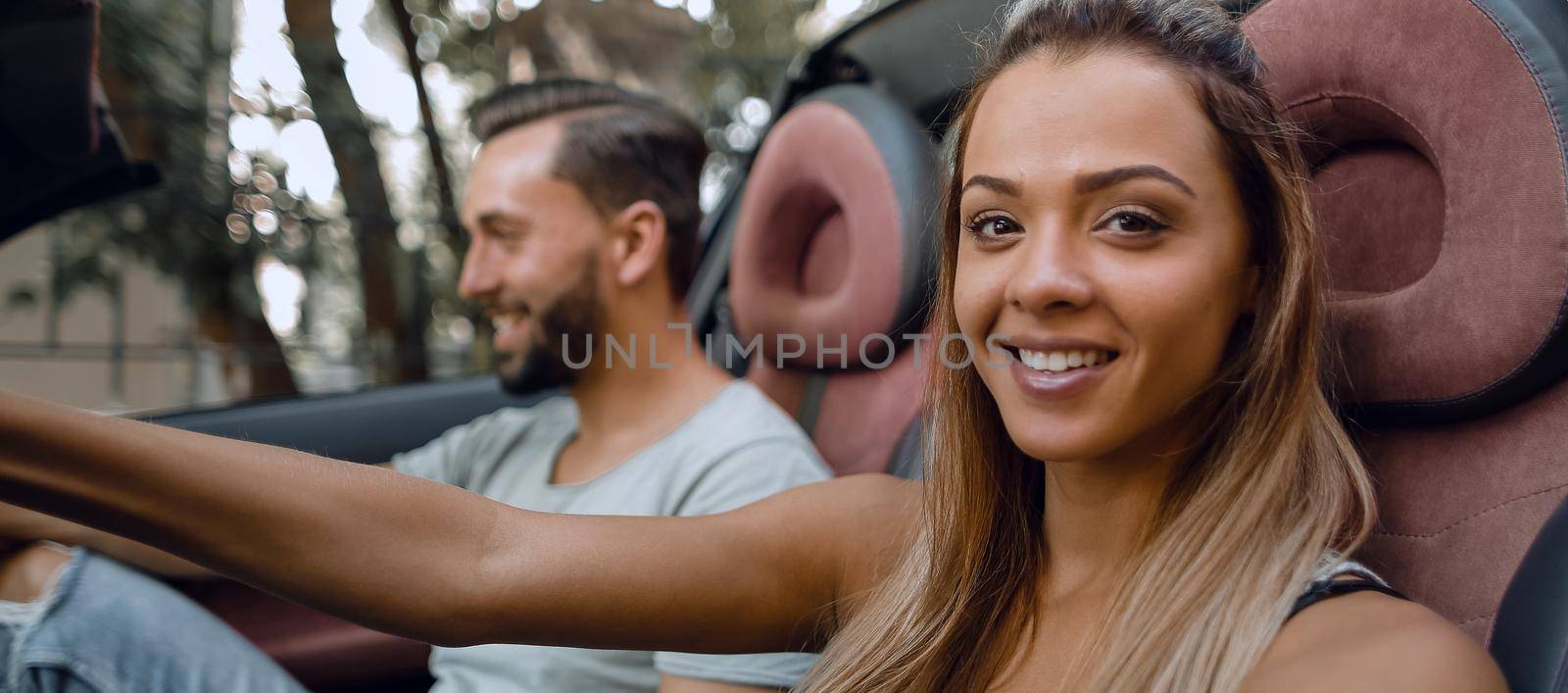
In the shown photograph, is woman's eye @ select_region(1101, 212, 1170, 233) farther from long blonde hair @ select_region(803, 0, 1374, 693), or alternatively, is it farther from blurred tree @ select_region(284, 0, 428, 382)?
blurred tree @ select_region(284, 0, 428, 382)

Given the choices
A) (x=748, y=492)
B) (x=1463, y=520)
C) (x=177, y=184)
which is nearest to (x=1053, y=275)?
(x=1463, y=520)

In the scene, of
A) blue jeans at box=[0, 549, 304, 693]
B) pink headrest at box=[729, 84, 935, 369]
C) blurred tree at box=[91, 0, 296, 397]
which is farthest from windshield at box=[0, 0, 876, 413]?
blue jeans at box=[0, 549, 304, 693]

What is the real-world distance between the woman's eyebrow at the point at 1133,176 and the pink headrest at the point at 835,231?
0.53m

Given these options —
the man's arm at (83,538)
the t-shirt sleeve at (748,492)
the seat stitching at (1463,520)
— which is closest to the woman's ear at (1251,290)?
the seat stitching at (1463,520)

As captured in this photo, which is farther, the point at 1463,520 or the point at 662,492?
the point at 662,492

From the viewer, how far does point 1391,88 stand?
2.57 ft

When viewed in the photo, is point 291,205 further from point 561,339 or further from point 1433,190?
point 1433,190

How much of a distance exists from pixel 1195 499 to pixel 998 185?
26 cm

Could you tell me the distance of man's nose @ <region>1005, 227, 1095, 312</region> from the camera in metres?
0.67

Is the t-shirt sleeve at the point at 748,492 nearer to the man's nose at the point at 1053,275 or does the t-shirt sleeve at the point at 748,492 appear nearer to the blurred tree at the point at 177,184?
the man's nose at the point at 1053,275

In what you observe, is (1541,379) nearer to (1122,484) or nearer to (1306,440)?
(1306,440)

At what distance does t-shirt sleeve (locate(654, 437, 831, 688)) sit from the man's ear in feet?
1.18

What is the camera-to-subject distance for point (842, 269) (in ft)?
4.93

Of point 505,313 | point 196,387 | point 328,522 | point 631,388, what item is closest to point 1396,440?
point 328,522
